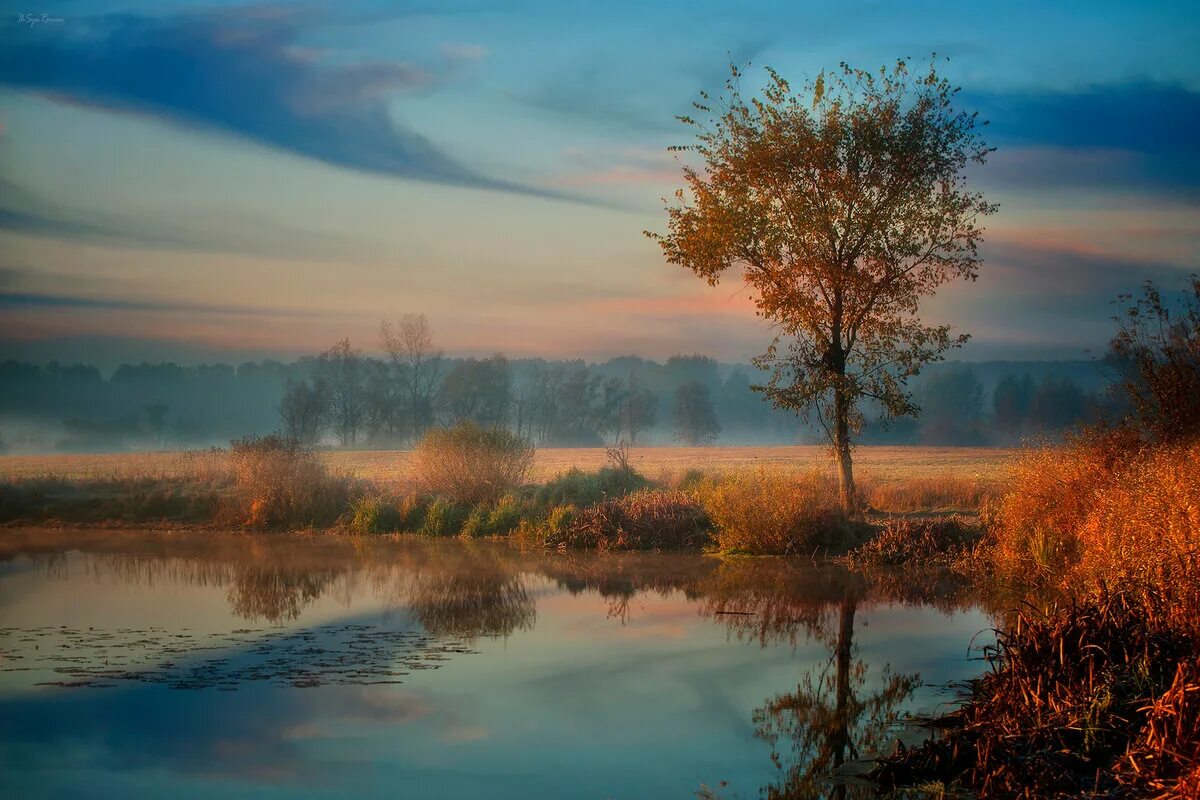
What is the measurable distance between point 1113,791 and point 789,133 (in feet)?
60.0

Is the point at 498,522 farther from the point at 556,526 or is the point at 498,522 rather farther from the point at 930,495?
the point at 930,495

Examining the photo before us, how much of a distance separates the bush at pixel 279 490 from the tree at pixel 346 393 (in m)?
57.2

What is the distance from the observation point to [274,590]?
20.0m

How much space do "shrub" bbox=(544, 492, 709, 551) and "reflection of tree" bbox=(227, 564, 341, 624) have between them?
19.7 ft

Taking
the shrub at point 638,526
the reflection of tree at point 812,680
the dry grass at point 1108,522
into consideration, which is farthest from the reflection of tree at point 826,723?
the shrub at point 638,526

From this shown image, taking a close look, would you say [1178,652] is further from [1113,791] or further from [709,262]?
[709,262]

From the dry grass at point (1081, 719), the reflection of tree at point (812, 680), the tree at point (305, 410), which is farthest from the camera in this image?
the tree at point (305, 410)

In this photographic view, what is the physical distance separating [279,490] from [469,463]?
17.2ft

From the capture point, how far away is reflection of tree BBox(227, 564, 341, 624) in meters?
18.0

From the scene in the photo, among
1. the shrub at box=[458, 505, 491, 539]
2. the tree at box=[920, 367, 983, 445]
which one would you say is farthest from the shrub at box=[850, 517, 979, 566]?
the tree at box=[920, 367, 983, 445]

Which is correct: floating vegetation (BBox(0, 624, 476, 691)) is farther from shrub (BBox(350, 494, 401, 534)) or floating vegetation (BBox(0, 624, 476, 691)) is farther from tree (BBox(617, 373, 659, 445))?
tree (BBox(617, 373, 659, 445))

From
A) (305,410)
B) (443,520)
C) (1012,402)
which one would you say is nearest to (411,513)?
(443,520)

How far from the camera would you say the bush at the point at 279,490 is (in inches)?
1138

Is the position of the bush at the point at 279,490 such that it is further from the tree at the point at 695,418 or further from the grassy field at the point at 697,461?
the tree at the point at 695,418
